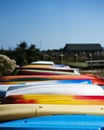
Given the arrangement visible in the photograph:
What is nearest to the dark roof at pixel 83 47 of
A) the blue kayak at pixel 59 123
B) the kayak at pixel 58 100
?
the kayak at pixel 58 100

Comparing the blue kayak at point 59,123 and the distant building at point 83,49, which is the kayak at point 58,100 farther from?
the distant building at point 83,49

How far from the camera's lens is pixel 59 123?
2447 mm

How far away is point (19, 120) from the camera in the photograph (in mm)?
2613

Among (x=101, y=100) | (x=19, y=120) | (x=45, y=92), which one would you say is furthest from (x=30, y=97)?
(x=19, y=120)

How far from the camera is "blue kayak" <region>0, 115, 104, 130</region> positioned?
237 cm

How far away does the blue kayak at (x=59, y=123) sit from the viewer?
7.77 ft

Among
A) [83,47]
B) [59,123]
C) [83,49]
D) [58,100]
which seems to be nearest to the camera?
[59,123]

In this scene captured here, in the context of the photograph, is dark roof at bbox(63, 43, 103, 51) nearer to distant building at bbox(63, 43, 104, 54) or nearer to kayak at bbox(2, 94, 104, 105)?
distant building at bbox(63, 43, 104, 54)

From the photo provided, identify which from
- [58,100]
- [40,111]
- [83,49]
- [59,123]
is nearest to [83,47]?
[83,49]

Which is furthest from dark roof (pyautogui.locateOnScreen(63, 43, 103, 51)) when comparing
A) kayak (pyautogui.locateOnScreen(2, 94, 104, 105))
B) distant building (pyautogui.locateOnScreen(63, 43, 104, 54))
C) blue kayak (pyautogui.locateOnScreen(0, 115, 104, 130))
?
blue kayak (pyautogui.locateOnScreen(0, 115, 104, 130))

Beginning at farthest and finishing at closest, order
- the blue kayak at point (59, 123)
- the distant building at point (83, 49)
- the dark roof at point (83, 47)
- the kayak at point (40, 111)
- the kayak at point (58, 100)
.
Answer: the dark roof at point (83, 47) < the distant building at point (83, 49) < the kayak at point (58, 100) < the kayak at point (40, 111) < the blue kayak at point (59, 123)

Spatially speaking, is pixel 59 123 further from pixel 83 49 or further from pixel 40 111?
pixel 83 49

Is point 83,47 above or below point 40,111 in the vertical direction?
above

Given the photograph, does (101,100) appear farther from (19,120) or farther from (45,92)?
(19,120)
